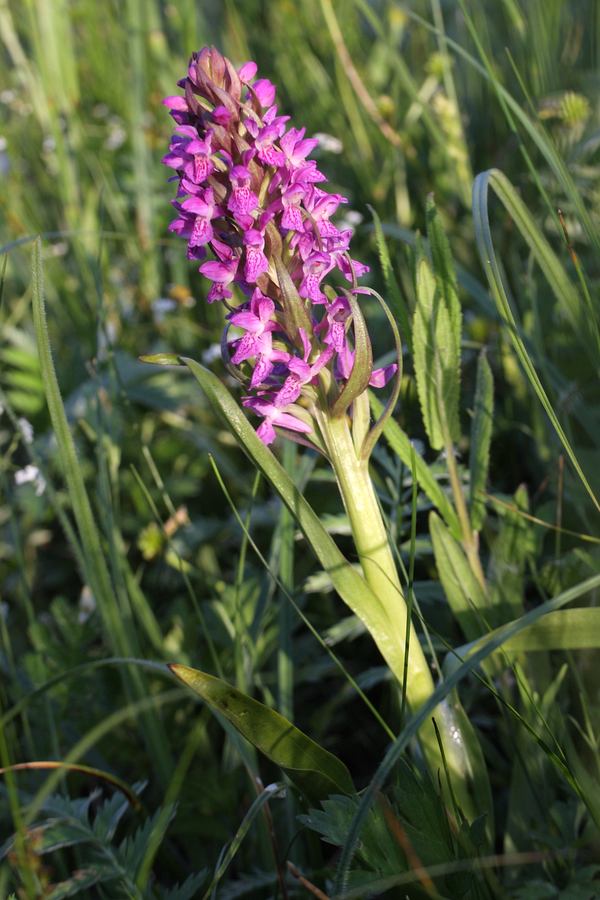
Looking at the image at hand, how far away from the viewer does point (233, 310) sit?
1.06 metres

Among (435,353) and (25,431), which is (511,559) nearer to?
(435,353)

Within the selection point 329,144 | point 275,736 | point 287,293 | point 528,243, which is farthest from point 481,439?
point 329,144

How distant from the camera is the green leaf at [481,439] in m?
1.26

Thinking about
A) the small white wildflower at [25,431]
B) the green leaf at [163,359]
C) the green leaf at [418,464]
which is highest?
the green leaf at [163,359]

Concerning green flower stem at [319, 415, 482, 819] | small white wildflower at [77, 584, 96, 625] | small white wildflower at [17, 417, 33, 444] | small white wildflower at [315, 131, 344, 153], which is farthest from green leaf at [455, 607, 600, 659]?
small white wildflower at [315, 131, 344, 153]

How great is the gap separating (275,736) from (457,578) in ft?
1.18

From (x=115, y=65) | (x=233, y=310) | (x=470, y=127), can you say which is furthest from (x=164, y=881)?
(x=115, y=65)

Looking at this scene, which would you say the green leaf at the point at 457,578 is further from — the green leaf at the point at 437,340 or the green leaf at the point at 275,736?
the green leaf at the point at 275,736

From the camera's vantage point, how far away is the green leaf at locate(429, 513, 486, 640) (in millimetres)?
1180

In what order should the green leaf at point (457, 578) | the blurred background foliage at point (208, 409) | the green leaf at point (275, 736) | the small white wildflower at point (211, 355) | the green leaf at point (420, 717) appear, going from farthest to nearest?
1. the small white wildflower at point (211, 355)
2. the blurred background foliage at point (208, 409)
3. the green leaf at point (457, 578)
4. the green leaf at point (275, 736)
5. the green leaf at point (420, 717)

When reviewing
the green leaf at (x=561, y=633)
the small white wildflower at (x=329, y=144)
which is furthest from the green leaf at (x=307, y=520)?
the small white wildflower at (x=329, y=144)

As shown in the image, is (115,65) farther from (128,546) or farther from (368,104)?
(128,546)

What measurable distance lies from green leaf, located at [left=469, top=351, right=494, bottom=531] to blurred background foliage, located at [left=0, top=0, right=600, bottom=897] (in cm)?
6

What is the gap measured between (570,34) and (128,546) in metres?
2.41
